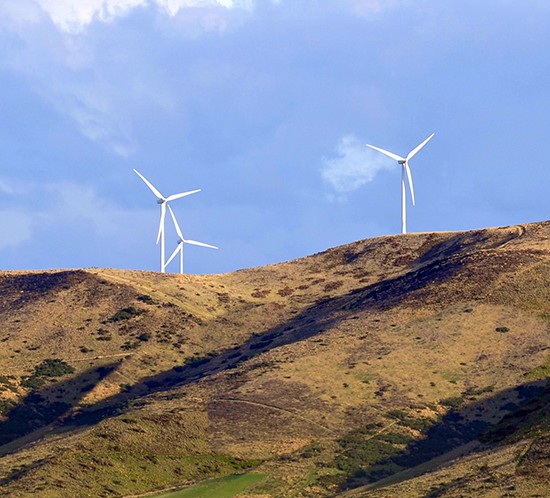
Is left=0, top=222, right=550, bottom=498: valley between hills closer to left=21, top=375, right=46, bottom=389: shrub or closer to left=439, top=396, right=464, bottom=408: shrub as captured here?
left=439, top=396, right=464, bottom=408: shrub

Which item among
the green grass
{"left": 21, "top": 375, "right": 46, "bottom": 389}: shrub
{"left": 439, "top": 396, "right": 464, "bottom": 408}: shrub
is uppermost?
{"left": 21, "top": 375, "right": 46, "bottom": 389}: shrub

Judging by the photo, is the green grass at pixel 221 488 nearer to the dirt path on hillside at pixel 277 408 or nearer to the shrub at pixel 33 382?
the dirt path on hillside at pixel 277 408

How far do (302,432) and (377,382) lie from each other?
19.1m

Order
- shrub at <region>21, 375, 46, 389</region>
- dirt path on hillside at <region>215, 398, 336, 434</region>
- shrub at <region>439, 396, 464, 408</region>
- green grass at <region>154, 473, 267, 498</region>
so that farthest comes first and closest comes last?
shrub at <region>21, 375, 46, 389</region> < shrub at <region>439, 396, 464, 408</region> < dirt path on hillside at <region>215, 398, 336, 434</region> < green grass at <region>154, 473, 267, 498</region>

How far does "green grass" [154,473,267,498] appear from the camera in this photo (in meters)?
131

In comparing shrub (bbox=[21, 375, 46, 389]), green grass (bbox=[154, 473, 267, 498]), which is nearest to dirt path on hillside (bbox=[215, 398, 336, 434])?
green grass (bbox=[154, 473, 267, 498])

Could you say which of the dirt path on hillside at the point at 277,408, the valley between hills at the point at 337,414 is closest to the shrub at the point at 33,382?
the valley between hills at the point at 337,414

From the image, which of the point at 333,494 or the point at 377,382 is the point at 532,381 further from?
the point at 333,494

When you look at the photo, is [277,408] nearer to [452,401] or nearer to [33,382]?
[452,401]

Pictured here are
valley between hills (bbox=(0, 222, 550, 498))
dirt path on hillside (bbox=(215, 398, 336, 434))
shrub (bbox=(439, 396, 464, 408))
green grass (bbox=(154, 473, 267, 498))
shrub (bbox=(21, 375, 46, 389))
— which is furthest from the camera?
shrub (bbox=(21, 375, 46, 389))

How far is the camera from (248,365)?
604 ft

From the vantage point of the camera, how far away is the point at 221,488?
13362 cm

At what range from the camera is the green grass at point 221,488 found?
13125cm

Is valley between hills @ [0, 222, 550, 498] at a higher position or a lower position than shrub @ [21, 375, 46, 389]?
lower
